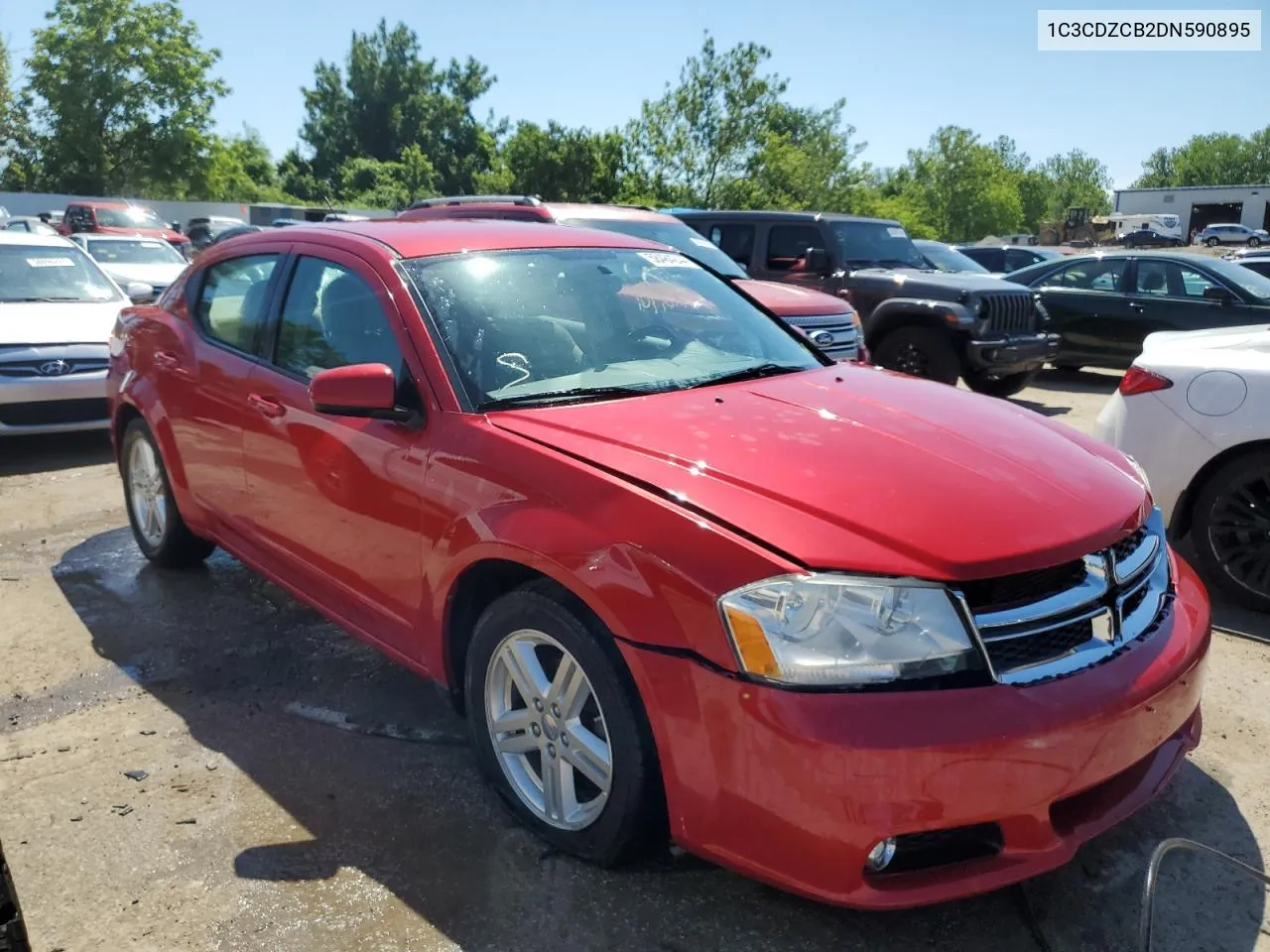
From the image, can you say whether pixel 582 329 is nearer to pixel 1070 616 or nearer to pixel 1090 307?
pixel 1070 616

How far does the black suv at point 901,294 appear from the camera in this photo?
31.1 feet

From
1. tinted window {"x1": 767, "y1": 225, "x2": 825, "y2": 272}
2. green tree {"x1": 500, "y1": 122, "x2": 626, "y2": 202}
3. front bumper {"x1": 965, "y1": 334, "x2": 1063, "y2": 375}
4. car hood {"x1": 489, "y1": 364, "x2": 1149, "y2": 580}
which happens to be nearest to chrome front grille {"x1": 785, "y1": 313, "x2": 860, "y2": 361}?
front bumper {"x1": 965, "y1": 334, "x2": 1063, "y2": 375}

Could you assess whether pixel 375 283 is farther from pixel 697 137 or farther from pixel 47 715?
pixel 697 137

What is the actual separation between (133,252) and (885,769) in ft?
53.1

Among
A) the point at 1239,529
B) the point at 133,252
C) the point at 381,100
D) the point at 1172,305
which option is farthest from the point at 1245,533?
the point at 381,100

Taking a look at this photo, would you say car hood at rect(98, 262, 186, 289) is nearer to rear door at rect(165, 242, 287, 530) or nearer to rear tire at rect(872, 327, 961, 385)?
rear tire at rect(872, 327, 961, 385)

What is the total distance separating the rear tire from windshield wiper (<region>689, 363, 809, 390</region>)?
6209 mm

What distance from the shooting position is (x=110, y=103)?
4800 cm

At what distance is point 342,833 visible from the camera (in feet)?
9.48

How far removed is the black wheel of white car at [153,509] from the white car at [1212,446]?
4392 millimetres

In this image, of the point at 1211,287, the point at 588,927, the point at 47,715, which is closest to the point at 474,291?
the point at 588,927

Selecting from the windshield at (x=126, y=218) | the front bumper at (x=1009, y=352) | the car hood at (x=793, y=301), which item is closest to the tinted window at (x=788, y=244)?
the front bumper at (x=1009, y=352)

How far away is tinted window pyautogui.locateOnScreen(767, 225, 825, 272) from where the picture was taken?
34.6 feet

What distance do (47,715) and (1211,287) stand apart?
36.1 ft
